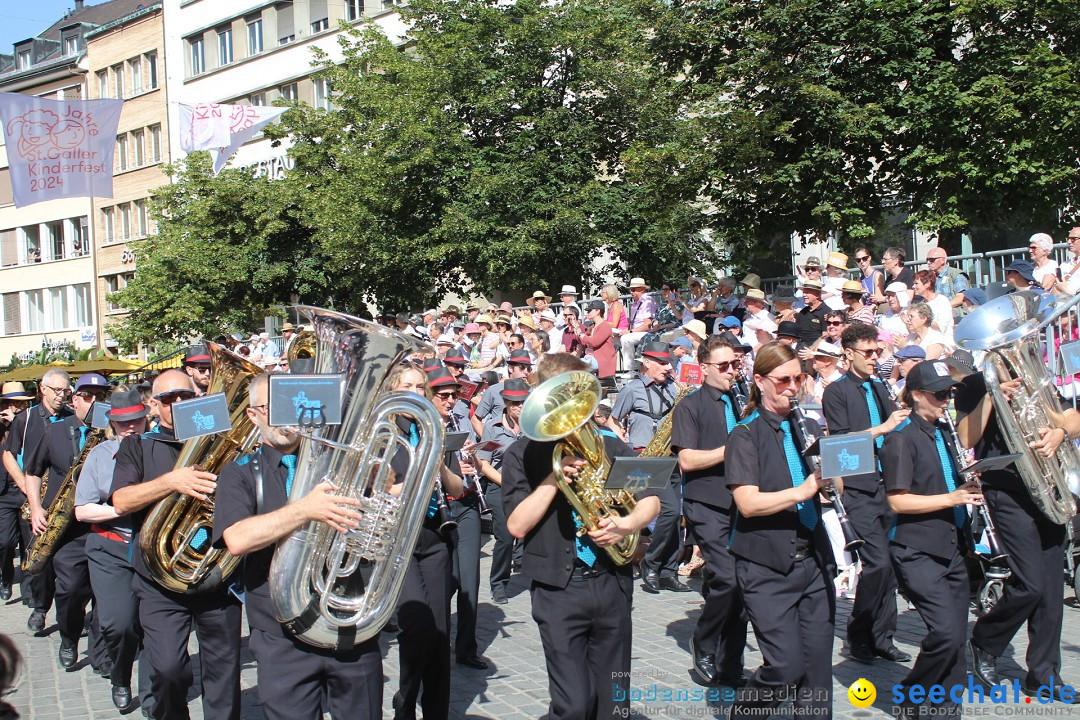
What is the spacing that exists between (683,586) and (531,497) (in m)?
5.44

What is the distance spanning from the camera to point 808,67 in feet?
51.5

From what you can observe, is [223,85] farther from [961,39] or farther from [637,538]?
[637,538]

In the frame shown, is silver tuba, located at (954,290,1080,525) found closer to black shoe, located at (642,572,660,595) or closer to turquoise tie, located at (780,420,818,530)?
turquoise tie, located at (780,420,818,530)

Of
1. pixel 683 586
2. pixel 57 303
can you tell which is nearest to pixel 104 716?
pixel 683 586

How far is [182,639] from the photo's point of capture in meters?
5.62

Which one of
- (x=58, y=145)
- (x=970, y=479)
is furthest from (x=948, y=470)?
Answer: (x=58, y=145)

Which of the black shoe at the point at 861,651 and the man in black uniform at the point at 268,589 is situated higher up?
the man in black uniform at the point at 268,589

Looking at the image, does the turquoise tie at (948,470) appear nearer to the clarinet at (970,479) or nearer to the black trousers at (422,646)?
the clarinet at (970,479)

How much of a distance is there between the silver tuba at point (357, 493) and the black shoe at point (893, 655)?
3963 millimetres

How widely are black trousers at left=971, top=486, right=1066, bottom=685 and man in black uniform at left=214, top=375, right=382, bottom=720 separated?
3.58 meters

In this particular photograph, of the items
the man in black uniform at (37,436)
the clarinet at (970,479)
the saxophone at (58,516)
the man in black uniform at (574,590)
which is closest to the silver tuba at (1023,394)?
the clarinet at (970,479)

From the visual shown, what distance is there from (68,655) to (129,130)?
44297 millimetres

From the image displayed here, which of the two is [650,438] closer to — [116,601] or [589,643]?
[116,601]

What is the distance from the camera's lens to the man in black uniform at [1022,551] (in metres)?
5.94
